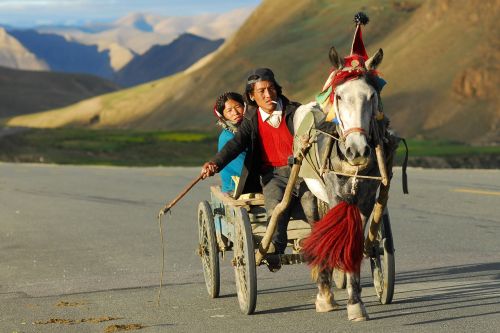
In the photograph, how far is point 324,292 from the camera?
30.8 ft

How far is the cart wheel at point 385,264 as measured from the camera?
9.42 meters

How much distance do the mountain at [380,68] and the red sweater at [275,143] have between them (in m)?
53.5

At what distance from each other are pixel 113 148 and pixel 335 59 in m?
59.0

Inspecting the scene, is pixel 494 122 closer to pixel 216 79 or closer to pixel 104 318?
pixel 216 79

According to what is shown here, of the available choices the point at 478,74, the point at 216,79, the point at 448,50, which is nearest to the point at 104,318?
the point at 478,74

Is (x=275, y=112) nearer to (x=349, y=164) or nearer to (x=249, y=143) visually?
(x=249, y=143)

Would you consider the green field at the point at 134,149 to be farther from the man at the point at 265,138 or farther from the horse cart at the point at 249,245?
the man at the point at 265,138

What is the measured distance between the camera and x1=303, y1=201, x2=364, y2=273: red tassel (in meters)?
8.60

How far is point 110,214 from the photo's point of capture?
21.0 metres

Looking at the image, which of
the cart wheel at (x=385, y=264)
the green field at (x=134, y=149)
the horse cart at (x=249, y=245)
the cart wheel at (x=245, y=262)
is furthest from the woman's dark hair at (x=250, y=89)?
the green field at (x=134, y=149)

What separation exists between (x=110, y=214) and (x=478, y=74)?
53914mm

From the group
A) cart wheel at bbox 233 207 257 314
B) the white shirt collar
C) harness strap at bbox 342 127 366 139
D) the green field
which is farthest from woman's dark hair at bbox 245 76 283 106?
the green field

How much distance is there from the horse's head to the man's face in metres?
1.18

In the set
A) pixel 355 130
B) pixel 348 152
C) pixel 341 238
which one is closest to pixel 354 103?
pixel 355 130
